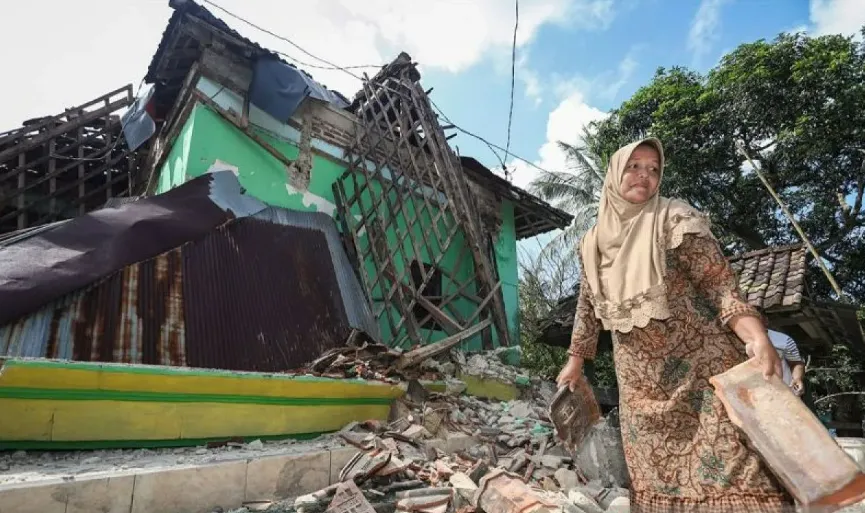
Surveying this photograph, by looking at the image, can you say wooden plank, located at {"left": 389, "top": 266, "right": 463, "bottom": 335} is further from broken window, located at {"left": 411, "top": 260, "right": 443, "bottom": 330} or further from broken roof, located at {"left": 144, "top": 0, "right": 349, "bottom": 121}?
broken roof, located at {"left": 144, "top": 0, "right": 349, "bottom": 121}

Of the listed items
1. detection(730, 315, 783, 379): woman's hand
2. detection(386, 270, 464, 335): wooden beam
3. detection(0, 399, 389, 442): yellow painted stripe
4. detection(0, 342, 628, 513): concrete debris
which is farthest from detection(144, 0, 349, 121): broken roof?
detection(730, 315, 783, 379): woman's hand

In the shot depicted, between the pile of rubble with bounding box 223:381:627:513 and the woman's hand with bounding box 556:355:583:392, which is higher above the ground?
the woman's hand with bounding box 556:355:583:392

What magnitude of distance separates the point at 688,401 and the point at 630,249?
592 mm

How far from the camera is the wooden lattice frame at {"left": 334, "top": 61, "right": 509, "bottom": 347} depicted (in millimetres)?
6027

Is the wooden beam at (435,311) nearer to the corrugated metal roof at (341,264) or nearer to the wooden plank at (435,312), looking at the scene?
the wooden plank at (435,312)

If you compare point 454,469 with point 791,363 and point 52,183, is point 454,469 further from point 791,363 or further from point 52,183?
point 52,183

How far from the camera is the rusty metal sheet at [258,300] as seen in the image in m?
3.81

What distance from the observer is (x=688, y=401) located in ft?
5.29

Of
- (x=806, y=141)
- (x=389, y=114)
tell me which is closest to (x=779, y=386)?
(x=389, y=114)

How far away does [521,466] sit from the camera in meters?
2.95

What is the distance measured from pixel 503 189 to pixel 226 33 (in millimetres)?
5440

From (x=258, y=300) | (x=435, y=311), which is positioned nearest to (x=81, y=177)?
(x=258, y=300)

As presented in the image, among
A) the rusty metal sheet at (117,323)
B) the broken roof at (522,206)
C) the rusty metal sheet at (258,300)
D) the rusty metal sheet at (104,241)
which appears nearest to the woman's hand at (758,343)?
the rusty metal sheet at (258,300)

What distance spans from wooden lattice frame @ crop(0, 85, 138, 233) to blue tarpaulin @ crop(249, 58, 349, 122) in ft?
10.4
